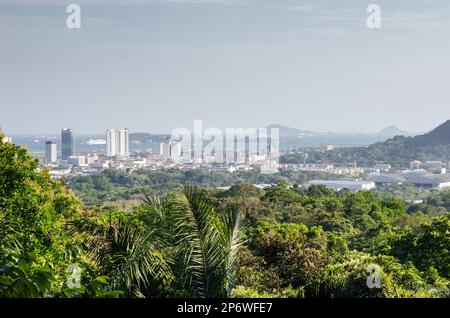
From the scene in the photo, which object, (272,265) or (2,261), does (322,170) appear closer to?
(272,265)

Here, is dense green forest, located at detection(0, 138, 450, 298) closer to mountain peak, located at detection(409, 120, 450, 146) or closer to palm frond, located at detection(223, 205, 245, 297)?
palm frond, located at detection(223, 205, 245, 297)

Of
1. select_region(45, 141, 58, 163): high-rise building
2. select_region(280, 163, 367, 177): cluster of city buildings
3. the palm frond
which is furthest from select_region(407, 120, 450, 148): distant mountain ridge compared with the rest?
the palm frond

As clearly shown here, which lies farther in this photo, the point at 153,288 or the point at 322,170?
the point at 322,170

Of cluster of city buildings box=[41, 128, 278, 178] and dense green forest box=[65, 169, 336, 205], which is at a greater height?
cluster of city buildings box=[41, 128, 278, 178]

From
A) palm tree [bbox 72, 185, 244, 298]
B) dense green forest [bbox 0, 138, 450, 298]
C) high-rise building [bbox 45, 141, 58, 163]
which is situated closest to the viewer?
dense green forest [bbox 0, 138, 450, 298]

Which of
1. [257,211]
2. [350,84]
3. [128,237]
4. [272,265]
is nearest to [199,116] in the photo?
[272,265]

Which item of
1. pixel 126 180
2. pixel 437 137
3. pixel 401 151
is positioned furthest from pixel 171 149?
pixel 401 151

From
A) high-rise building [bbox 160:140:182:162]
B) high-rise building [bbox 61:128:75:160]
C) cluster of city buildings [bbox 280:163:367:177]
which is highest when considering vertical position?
high-rise building [bbox 61:128:75:160]
